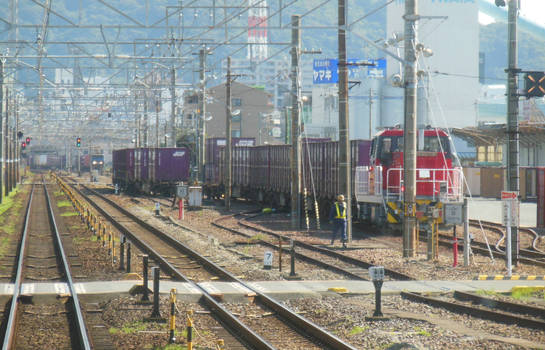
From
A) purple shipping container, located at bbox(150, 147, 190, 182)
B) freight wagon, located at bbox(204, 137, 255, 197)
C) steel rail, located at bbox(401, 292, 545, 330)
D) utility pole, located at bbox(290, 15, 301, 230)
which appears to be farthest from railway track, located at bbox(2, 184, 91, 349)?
purple shipping container, located at bbox(150, 147, 190, 182)

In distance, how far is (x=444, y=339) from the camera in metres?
11.5

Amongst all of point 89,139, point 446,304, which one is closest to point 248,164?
point 446,304

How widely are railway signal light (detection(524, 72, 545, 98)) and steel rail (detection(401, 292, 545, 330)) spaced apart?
25.7 feet

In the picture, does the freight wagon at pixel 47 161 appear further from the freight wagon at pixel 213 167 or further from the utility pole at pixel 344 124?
the utility pole at pixel 344 124

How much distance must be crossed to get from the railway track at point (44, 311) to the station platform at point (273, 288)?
8.3 inches

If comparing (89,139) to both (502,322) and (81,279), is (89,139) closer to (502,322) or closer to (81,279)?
(81,279)

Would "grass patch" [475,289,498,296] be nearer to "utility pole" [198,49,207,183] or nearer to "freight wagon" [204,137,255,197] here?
"utility pole" [198,49,207,183]

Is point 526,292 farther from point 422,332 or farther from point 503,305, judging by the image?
point 422,332

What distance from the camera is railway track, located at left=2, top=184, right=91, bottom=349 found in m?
11.5

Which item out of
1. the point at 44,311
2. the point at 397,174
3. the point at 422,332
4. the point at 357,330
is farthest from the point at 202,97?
the point at 422,332

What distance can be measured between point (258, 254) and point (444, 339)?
12.2m

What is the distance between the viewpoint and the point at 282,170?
39875 mm

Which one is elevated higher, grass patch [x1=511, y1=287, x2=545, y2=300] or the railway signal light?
the railway signal light

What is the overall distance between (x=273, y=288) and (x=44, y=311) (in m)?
4.51
